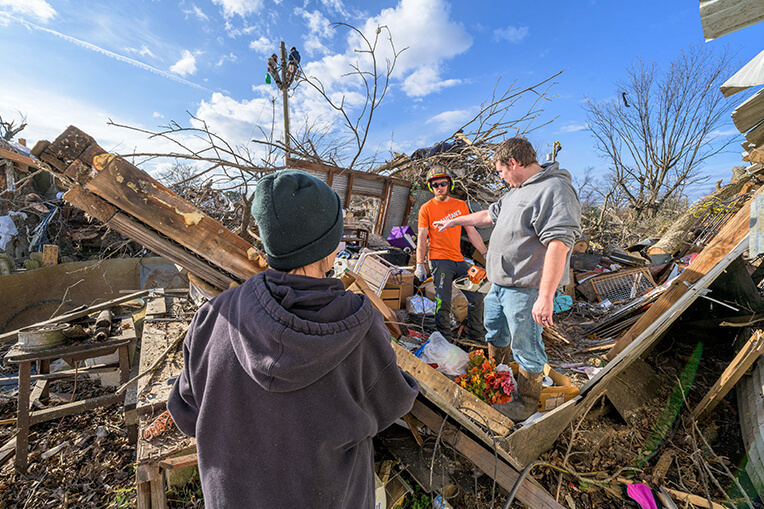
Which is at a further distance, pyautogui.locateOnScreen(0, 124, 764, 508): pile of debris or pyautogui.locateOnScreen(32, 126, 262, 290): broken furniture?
pyautogui.locateOnScreen(0, 124, 764, 508): pile of debris

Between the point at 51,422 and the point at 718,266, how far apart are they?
727cm

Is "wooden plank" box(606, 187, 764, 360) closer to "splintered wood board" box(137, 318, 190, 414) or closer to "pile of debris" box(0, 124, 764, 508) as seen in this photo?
"pile of debris" box(0, 124, 764, 508)

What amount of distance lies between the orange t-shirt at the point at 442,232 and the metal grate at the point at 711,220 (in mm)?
4839

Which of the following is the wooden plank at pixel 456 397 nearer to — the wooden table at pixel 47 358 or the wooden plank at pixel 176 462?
the wooden plank at pixel 176 462

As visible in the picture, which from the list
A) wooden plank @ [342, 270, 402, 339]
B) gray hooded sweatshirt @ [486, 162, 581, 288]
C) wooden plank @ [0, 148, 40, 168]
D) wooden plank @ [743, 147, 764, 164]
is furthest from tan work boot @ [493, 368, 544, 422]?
wooden plank @ [0, 148, 40, 168]

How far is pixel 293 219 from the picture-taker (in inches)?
36.9

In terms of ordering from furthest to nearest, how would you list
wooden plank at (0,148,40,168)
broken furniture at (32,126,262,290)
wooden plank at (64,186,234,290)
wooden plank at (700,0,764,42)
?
wooden plank at (0,148,40,168), wooden plank at (64,186,234,290), broken furniture at (32,126,262,290), wooden plank at (700,0,764,42)

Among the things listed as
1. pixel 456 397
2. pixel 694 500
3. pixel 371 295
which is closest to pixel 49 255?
pixel 371 295

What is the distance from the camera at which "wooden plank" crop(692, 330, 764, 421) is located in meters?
2.96

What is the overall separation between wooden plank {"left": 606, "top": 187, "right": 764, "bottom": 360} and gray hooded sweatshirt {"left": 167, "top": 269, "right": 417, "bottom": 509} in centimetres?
311

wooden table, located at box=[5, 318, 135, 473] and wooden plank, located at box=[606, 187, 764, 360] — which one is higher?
wooden plank, located at box=[606, 187, 764, 360]

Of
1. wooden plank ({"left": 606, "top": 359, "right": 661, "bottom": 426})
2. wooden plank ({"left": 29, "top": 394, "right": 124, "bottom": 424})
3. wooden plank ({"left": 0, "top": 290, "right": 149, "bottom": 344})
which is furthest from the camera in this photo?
wooden plank ({"left": 0, "top": 290, "right": 149, "bottom": 344})

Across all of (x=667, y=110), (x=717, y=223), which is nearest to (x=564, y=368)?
(x=717, y=223)

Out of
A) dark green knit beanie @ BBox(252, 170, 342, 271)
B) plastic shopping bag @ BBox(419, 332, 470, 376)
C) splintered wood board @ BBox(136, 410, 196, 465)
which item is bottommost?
splintered wood board @ BBox(136, 410, 196, 465)
